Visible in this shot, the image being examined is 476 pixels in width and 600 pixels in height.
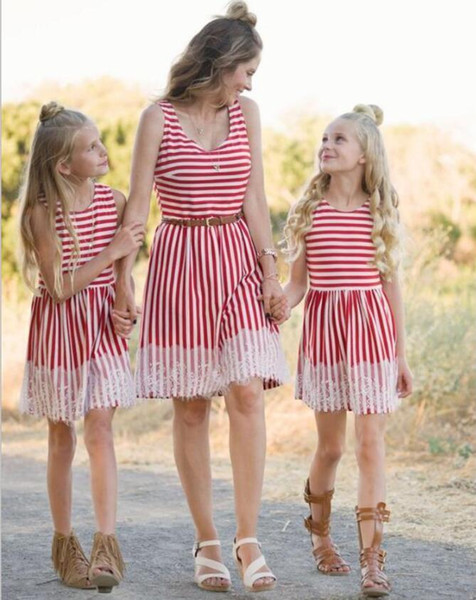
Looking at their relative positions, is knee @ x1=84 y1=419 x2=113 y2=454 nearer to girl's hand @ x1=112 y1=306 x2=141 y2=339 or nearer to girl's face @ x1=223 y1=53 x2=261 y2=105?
girl's hand @ x1=112 y1=306 x2=141 y2=339

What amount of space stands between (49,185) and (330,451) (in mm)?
1364

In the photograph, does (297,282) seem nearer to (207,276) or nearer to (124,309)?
(207,276)

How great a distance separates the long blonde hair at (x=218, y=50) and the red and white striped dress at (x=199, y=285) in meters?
0.14

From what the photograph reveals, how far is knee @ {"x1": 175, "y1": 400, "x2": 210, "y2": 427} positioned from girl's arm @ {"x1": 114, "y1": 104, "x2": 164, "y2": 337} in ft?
1.03

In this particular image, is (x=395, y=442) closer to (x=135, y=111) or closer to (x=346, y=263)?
(x=346, y=263)

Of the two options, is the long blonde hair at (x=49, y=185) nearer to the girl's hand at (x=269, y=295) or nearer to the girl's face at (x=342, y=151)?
the girl's hand at (x=269, y=295)

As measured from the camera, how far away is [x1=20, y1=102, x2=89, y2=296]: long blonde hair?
4227 millimetres

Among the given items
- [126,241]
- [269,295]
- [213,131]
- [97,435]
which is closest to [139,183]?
[126,241]

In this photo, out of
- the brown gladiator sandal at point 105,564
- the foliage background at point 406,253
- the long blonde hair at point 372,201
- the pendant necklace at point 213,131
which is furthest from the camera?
the foliage background at point 406,253

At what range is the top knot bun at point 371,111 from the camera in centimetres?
462

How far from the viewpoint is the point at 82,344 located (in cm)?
424

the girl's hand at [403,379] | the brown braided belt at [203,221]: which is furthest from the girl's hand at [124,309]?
the girl's hand at [403,379]

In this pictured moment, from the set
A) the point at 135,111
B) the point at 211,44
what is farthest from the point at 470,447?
the point at 135,111

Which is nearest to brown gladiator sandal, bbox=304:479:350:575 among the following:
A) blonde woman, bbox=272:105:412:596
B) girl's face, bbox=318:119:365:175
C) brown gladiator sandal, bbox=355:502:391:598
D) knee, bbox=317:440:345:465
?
blonde woman, bbox=272:105:412:596
